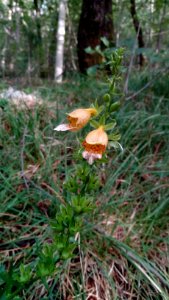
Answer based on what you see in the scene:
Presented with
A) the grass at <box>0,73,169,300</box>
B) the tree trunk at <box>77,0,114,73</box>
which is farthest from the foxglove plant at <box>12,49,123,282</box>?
the tree trunk at <box>77,0,114,73</box>

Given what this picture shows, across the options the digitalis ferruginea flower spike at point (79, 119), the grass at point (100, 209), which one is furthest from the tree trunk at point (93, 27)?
the digitalis ferruginea flower spike at point (79, 119)

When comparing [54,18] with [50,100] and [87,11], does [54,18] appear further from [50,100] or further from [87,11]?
[50,100]

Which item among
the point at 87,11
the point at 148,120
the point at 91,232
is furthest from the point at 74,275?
the point at 87,11

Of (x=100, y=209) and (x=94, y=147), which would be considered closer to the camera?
(x=94, y=147)

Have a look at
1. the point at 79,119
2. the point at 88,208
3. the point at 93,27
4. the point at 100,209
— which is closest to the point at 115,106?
the point at 79,119

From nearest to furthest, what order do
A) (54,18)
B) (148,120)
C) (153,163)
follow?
(153,163), (148,120), (54,18)

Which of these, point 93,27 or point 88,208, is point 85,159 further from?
point 93,27
